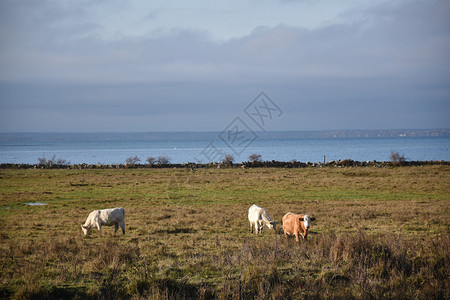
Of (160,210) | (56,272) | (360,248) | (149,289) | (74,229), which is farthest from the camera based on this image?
(160,210)

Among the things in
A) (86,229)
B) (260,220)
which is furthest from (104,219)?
(260,220)

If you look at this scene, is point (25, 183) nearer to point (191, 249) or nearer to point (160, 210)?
point (160, 210)

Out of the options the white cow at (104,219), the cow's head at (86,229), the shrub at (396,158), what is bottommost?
the cow's head at (86,229)

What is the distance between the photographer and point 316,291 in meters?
9.30

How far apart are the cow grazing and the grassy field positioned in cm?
35

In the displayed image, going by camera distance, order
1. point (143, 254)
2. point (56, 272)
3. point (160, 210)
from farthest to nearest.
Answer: point (160, 210) → point (143, 254) → point (56, 272)

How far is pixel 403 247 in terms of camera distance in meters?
11.8

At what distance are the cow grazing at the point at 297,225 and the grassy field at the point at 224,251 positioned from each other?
354 mm

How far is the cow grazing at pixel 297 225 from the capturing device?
13539mm

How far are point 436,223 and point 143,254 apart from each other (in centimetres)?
1365

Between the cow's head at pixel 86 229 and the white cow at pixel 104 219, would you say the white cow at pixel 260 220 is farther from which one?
the cow's head at pixel 86 229

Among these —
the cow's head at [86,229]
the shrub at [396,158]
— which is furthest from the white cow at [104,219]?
the shrub at [396,158]

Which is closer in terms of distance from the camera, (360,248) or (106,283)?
(106,283)

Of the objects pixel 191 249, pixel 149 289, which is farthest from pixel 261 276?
pixel 191 249
